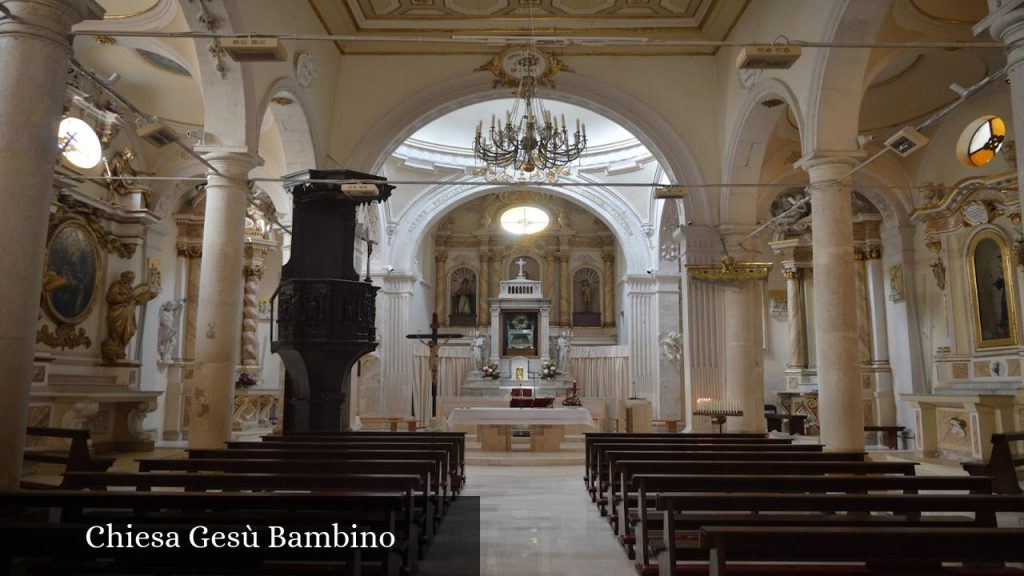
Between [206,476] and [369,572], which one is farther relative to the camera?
[206,476]

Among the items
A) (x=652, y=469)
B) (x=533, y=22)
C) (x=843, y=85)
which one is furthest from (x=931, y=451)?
(x=533, y=22)

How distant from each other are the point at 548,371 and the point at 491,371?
1.57 metres

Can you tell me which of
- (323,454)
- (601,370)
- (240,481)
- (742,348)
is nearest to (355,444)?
(323,454)

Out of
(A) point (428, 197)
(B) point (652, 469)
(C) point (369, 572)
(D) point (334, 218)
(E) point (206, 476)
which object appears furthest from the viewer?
(A) point (428, 197)

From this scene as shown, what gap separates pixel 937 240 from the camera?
11469 millimetres

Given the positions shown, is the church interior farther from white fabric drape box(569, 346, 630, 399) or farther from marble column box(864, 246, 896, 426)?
A: white fabric drape box(569, 346, 630, 399)

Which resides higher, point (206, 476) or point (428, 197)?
point (428, 197)

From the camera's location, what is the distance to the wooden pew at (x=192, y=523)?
261cm

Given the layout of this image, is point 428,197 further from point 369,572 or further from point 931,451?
point 369,572

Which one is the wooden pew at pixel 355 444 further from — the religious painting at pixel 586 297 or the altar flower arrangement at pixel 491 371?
the religious painting at pixel 586 297

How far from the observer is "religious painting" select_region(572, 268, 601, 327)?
859 inches

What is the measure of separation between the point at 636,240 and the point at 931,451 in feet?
28.0

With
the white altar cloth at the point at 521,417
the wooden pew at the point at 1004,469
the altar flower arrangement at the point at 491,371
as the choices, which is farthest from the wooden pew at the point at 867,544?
the altar flower arrangement at the point at 491,371

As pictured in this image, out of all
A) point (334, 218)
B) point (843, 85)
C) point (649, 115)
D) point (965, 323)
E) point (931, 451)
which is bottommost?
point (931, 451)
